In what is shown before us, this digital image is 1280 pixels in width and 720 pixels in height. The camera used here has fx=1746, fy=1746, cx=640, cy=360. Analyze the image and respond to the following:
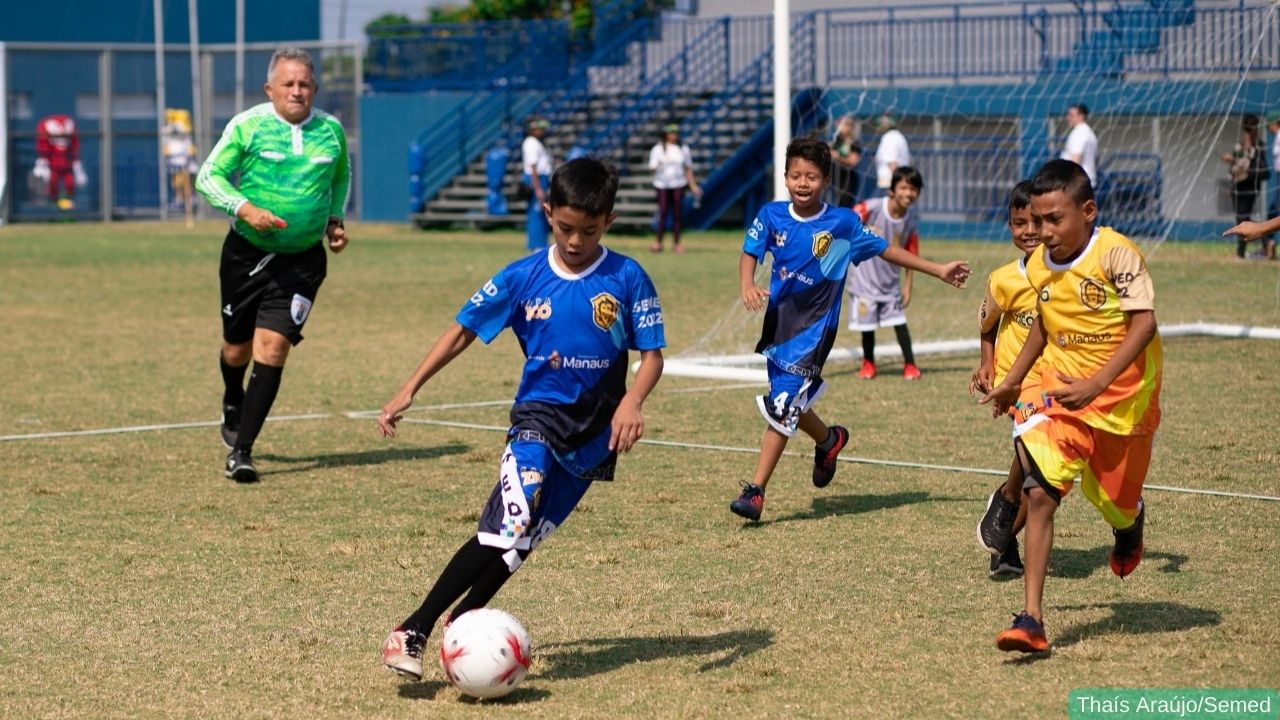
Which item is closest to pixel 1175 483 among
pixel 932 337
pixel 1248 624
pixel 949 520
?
pixel 949 520

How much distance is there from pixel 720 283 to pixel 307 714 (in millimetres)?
16392

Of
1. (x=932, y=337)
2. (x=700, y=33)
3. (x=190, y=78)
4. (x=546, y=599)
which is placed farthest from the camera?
(x=190, y=78)

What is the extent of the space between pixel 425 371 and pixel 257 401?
3.95 metres

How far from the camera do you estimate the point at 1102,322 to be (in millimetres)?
5750

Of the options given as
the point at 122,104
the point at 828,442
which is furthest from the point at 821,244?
the point at 122,104

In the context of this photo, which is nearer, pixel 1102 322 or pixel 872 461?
pixel 1102 322

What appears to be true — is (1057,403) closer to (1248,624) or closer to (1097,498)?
(1097,498)

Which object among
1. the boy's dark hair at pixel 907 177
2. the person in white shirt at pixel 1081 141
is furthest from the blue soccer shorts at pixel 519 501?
the person in white shirt at pixel 1081 141

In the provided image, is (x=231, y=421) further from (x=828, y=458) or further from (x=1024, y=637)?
(x=1024, y=637)

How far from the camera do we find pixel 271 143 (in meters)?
9.12

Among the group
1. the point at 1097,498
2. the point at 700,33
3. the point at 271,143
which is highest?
the point at 700,33

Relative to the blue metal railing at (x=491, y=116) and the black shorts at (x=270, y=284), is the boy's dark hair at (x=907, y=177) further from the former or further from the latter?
the blue metal railing at (x=491, y=116)

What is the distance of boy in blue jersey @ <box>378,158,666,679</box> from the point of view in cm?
532

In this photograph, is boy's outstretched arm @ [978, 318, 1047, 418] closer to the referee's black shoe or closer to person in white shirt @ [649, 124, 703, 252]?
the referee's black shoe
